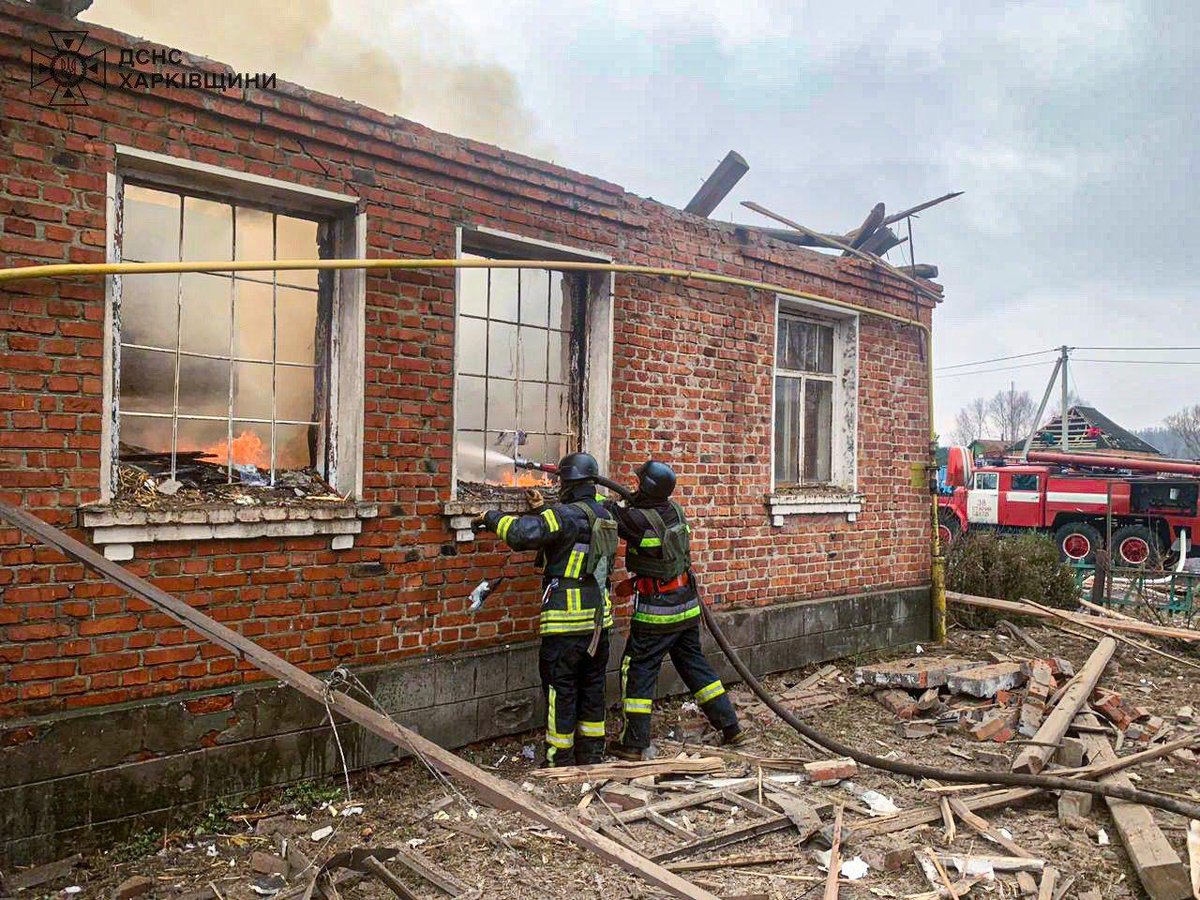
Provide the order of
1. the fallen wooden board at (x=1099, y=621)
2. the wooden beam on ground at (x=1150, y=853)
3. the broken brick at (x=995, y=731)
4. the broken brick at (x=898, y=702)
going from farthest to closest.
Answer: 1. the fallen wooden board at (x=1099, y=621)
2. the broken brick at (x=898, y=702)
3. the broken brick at (x=995, y=731)
4. the wooden beam on ground at (x=1150, y=853)

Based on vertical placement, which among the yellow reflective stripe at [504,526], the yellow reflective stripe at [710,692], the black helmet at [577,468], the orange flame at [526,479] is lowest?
the yellow reflective stripe at [710,692]

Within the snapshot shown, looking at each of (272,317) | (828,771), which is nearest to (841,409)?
(828,771)

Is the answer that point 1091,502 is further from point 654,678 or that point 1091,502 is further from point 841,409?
point 654,678

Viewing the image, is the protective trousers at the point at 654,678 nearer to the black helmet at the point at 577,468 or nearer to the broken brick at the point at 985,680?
the black helmet at the point at 577,468

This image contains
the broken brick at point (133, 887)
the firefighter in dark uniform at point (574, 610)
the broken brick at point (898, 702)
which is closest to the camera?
the broken brick at point (133, 887)

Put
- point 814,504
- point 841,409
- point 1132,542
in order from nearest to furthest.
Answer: point 814,504 → point 841,409 → point 1132,542

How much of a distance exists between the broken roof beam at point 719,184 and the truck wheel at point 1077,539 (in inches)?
549

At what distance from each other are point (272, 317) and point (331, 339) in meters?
0.35

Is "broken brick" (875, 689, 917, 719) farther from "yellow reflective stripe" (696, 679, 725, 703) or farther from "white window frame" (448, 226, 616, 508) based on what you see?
"white window frame" (448, 226, 616, 508)

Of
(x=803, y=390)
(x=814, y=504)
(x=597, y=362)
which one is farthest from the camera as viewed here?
(x=803, y=390)

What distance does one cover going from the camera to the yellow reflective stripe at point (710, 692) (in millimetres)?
5797

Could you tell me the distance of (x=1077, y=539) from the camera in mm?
17891

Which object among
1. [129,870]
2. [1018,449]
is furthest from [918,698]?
[1018,449]

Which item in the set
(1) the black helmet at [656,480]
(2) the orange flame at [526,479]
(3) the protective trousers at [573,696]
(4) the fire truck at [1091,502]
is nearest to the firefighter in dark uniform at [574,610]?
(3) the protective trousers at [573,696]
